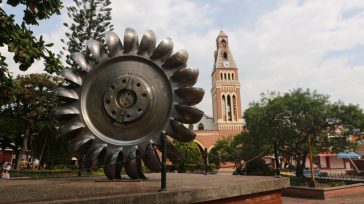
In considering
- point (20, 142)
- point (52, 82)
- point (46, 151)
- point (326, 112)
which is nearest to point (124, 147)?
point (326, 112)

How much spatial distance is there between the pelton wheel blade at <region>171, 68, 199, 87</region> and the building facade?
4613 cm

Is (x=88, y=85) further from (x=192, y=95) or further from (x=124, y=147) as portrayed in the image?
(x=192, y=95)

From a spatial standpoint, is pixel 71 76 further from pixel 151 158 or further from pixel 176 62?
pixel 151 158

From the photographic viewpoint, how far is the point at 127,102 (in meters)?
7.49

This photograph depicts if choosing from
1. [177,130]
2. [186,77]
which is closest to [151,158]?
[177,130]

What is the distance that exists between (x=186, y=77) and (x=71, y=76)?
2725mm

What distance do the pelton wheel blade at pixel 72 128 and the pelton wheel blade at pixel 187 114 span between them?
224 centimetres

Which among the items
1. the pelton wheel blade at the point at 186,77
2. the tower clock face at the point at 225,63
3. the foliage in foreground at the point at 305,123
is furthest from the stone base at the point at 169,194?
the tower clock face at the point at 225,63

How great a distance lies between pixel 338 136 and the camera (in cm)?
2222

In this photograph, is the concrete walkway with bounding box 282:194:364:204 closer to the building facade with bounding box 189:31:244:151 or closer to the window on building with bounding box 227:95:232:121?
the building facade with bounding box 189:31:244:151

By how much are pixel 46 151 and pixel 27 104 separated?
14.7 ft

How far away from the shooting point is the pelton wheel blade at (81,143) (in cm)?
730

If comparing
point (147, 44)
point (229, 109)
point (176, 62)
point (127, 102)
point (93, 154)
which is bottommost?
point (93, 154)

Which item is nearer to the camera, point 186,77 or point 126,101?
point 126,101
